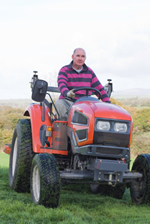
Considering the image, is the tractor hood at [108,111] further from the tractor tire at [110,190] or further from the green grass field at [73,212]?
the tractor tire at [110,190]

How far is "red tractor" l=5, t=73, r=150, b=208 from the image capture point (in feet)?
13.2

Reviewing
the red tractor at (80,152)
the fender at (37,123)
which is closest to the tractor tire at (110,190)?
the red tractor at (80,152)

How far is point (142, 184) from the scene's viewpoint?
15.5 feet

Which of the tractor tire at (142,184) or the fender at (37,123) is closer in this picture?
the tractor tire at (142,184)

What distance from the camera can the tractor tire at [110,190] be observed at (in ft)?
17.4

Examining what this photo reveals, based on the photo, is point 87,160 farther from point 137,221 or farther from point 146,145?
point 146,145

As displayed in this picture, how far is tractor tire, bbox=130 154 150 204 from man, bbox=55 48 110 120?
1.14 metres

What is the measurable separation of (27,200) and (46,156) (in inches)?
26.5

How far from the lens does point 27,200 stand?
4.38 m

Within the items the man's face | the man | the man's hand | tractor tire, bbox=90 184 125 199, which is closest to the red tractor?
the man's hand

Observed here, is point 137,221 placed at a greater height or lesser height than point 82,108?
lesser

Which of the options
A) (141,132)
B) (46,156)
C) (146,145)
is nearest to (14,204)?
(46,156)

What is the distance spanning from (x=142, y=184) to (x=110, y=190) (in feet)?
2.58

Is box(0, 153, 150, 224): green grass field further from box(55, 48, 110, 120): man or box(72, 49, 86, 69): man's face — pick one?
box(72, 49, 86, 69): man's face
